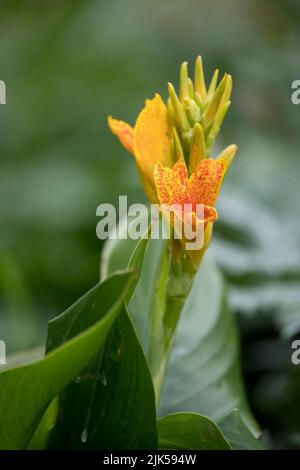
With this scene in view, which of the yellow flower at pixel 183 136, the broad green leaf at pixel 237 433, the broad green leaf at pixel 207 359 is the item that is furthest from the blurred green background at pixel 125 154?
the yellow flower at pixel 183 136

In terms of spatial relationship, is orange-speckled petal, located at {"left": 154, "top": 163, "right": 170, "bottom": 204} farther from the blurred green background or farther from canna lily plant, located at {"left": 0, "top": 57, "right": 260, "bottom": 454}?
the blurred green background

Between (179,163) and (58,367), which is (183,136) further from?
(58,367)

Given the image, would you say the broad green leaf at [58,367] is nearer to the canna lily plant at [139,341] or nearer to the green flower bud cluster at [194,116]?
the canna lily plant at [139,341]

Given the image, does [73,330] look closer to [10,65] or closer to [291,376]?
[291,376]

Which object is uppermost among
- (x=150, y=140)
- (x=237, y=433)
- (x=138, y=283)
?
(x=150, y=140)

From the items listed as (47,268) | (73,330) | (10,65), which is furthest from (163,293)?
(10,65)

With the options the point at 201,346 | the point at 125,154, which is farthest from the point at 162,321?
the point at 125,154

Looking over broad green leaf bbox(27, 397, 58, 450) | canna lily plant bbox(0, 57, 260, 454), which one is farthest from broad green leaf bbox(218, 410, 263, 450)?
broad green leaf bbox(27, 397, 58, 450)
